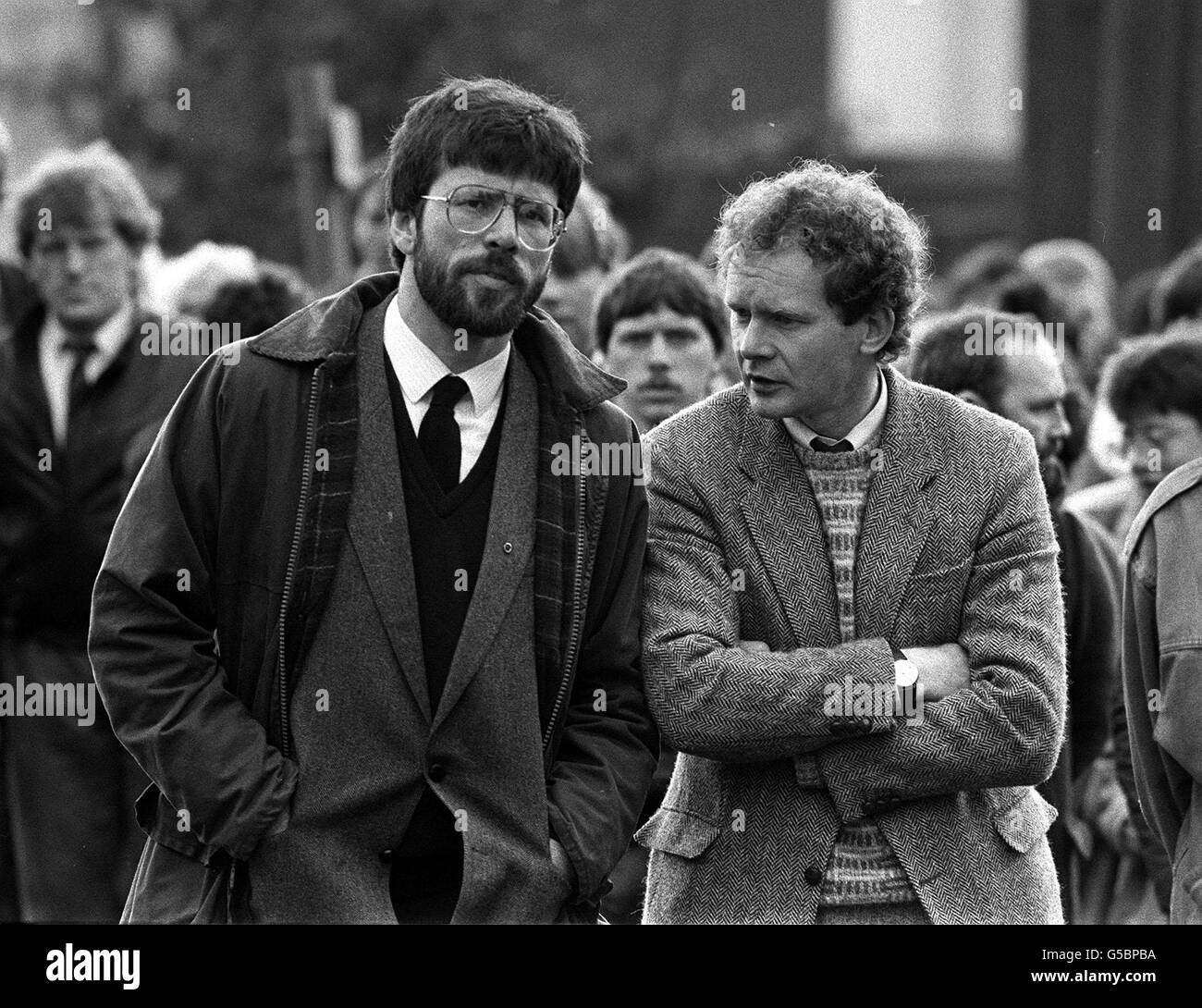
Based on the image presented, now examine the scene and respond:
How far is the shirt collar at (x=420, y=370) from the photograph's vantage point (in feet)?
13.8

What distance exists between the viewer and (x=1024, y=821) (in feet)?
14.3

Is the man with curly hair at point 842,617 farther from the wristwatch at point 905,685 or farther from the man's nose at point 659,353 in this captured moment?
the man's nose at point 659,353

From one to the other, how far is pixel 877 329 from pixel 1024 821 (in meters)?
1.02

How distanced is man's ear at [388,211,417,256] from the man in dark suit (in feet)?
8.27

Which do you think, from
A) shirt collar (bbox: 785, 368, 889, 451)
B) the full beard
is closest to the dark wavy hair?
the full beard

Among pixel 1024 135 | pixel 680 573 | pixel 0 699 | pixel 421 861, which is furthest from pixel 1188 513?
pixel 1024 135

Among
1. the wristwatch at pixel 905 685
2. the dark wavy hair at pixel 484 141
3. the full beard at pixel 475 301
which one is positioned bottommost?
the wristwatch at pixel 905 685

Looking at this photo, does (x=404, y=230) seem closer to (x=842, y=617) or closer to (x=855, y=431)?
(x=855, y=431)

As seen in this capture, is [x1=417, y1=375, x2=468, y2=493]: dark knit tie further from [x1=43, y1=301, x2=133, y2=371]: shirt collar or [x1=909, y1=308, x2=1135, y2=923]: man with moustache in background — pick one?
[x1=43, y1=301, x2=133, y2=371]: shirt collar

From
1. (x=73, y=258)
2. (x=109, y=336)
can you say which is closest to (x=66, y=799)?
(x=109, y=336)

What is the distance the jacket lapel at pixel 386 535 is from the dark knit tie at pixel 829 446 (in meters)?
0.86

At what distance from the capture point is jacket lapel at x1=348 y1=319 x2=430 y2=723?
13.2ft

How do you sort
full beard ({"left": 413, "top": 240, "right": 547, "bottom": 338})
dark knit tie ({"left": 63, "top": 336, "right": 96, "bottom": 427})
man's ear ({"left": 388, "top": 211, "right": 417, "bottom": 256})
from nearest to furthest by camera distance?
full beard ({"left": 413, "top": 240, "right": 547, "bottom": 338}) < man's ear ({"left": 388, "top": 211, "right": 417, "bottom": 256}) < dark knit tie ({"left": 63, "top": 336, "right": 96, "bottom": 427})

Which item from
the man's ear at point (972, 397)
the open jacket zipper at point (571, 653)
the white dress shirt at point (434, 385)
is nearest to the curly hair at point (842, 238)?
the white dress shirt at point (434, 385)
